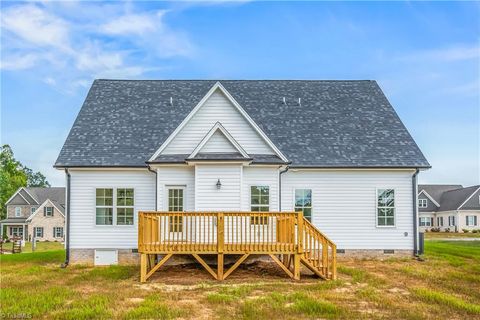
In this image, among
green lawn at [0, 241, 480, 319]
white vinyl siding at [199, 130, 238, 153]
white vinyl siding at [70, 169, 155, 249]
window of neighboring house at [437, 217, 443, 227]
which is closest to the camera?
green lawn at [0, 241, 480, 319]

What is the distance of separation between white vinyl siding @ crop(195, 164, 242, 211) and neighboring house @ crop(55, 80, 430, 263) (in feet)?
0.11

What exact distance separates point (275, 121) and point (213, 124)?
4.04m

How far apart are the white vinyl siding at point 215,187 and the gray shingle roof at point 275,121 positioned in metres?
3.20

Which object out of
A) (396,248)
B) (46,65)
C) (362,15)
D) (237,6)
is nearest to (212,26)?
(237,6)

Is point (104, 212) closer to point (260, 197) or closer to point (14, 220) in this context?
point (260, 197)

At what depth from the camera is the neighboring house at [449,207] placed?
56.2m

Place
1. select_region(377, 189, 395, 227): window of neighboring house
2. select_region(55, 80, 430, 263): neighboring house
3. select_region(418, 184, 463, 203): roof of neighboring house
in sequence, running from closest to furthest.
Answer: select_region(55, 80, 430, 263): neighboring house
select_region(377, 189, 395, 227): window of neighboring house
select_region(418, 184, 463, 203): roof of neighboring house

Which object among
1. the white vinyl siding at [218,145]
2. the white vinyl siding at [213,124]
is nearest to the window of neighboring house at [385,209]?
the white vinyl siding at [213,124]

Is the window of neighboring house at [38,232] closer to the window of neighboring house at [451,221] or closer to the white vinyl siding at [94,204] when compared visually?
the white vinyl siding at [94,204]

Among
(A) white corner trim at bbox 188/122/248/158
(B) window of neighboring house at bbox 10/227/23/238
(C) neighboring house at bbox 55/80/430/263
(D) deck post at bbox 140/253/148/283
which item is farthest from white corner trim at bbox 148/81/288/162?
(B) window of neighboring house at bbox 10/227/23/238

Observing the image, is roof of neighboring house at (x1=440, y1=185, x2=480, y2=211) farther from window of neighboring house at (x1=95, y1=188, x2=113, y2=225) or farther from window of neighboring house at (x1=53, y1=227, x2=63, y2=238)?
window of neighboring house at (x1=53, y1=227, x2=63, y2=238)

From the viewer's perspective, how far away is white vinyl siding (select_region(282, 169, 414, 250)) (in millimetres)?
17281

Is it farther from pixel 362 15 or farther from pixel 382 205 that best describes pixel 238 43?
pixel 382 205

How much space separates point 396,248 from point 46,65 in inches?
752
